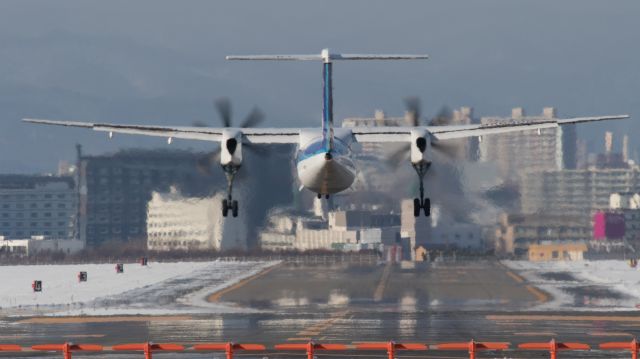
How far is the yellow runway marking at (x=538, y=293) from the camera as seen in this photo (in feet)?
270

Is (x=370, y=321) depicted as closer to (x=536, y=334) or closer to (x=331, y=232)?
(x=536, y=334)

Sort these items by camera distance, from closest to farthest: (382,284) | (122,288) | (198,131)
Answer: (198,131)
(382,284)
(122,288)

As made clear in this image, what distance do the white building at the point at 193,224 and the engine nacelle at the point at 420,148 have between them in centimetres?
6418

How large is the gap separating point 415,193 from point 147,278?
98.5 feet

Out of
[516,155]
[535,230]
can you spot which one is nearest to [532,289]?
[535,230]

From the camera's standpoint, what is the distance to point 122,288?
100188mm

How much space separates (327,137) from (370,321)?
43.3 feet

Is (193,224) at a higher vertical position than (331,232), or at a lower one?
higher

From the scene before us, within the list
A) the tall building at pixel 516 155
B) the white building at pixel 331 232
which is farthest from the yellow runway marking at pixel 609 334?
the tall building at pixel 516 155

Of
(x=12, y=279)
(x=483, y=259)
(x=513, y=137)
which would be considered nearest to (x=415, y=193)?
(x=483, y=259)

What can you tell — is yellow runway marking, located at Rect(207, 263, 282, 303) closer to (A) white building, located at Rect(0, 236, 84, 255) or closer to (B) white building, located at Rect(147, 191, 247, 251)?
(B) white building, located at Rect(147, 191, 247, 251)

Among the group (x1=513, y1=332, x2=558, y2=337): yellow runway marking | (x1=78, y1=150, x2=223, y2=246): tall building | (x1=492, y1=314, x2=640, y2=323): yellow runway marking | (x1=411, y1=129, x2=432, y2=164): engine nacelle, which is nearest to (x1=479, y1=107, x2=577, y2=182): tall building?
(x1=78, y1=150, x2=223, y2=246): tall building

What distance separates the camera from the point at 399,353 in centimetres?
5122

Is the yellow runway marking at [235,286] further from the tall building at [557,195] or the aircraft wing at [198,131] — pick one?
the tall building at [557,195]
